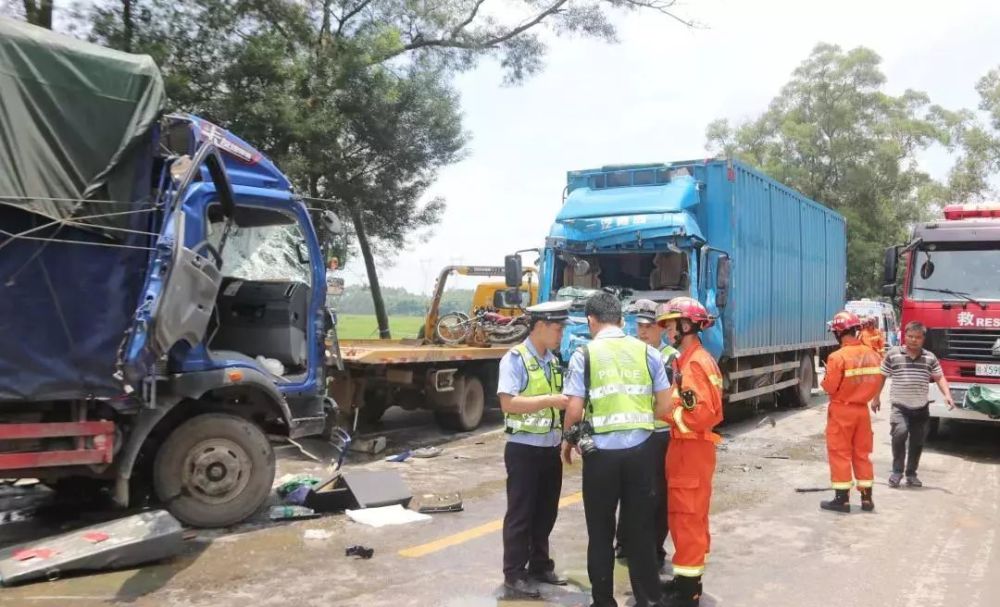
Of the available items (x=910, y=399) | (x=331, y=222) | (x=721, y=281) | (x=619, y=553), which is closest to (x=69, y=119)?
(x=331, y=222)

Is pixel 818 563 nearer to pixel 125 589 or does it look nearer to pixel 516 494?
pixel 516 494

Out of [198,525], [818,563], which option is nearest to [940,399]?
[818,563]

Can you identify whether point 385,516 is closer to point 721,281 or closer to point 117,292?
point 117,292

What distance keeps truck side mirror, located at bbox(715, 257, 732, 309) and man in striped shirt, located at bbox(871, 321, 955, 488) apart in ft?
7.03

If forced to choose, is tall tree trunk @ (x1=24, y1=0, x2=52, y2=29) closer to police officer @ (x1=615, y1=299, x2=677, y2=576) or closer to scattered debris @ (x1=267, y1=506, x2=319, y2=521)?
scattered debris @ (x1=267, y1=506, x2=319, y2=521)

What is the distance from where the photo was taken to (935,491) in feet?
23.9

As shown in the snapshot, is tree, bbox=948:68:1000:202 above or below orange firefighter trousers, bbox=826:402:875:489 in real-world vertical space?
above

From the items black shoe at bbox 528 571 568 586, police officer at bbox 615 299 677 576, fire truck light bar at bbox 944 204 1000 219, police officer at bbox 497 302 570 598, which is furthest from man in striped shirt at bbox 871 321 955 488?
police officer at bbox 497 302 570 598

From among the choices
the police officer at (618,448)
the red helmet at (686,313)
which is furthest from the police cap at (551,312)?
the red helmet at (686,313)

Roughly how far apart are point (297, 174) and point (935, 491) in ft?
34.9

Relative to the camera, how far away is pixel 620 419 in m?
3.87

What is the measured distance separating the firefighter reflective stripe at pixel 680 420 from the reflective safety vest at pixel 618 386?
0.90ft

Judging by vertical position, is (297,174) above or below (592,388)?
above

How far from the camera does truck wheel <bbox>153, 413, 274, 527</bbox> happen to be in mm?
5562
